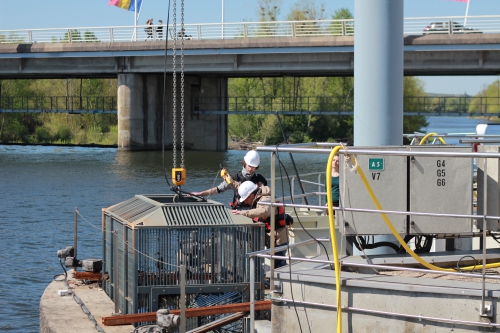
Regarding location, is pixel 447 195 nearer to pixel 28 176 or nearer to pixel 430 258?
pixel 430 258

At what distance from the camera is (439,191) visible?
7.17 metres

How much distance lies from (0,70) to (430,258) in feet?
161

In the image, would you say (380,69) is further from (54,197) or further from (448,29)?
(448,29)

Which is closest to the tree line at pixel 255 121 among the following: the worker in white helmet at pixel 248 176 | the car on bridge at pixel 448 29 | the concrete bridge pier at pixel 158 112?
the concrete bridge pier at pixel 158 112

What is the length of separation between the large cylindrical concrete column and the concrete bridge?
110 feet

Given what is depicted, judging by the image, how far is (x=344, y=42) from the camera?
4288 cm

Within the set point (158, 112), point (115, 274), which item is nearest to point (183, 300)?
point (115, 274)

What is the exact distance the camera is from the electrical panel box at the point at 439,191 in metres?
7.12

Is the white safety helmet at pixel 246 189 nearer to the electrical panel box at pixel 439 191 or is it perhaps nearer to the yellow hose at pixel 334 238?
the electrical panel box at pixel 439 191

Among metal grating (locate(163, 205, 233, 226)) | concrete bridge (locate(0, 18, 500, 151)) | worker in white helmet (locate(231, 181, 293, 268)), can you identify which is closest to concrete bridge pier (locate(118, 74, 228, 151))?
concrete bridge (locate(0, 18, 500, 151))

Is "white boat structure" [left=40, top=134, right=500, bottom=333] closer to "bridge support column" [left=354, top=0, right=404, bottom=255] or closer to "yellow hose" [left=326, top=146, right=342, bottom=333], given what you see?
"yellow hose" [left=326, top=146, right=342, bottom=333]

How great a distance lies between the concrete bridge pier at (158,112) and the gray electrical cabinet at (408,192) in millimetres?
45380

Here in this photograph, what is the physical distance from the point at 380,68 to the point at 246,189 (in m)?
2.53

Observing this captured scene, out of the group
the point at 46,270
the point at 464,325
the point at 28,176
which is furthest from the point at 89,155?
the point at 464,325
